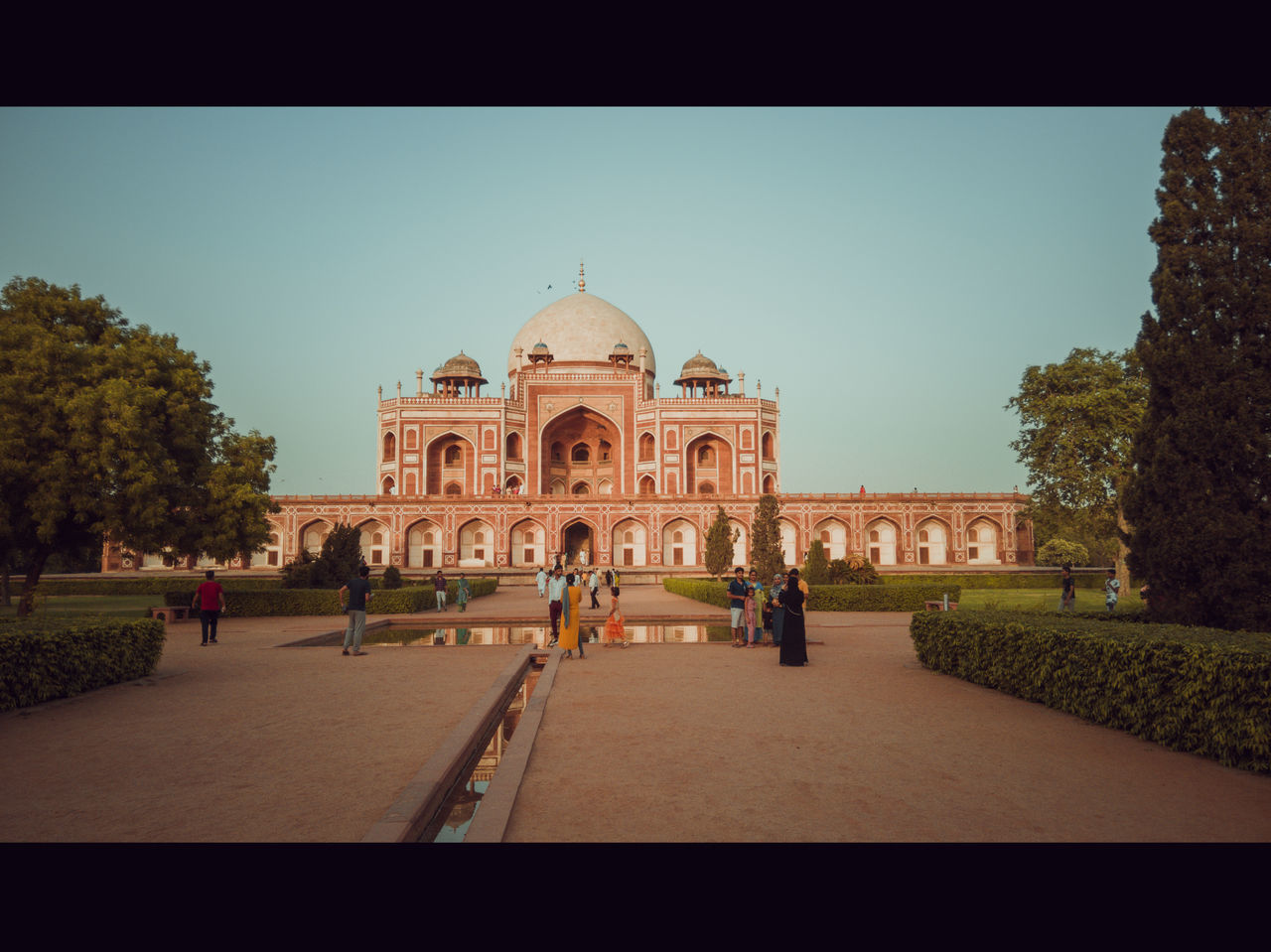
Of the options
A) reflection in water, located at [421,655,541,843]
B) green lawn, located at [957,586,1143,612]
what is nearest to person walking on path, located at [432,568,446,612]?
green lawn, located at [957,586,1143,612]

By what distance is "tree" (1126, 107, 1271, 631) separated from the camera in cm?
879

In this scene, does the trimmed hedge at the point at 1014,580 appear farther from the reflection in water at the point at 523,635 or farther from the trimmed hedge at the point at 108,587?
the trimmed hedge at the point at 108,587

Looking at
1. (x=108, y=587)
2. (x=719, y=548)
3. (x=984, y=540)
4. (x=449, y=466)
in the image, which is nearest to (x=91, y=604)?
(x=108, y=587)

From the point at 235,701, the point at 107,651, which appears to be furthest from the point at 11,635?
the point at 235,701

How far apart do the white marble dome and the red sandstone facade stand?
3.7 inches

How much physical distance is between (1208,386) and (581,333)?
42.7 m

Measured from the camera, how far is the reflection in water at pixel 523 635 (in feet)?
44.4

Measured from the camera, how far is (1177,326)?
9.69 metres

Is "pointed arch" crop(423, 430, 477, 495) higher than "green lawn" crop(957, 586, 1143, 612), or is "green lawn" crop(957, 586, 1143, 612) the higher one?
"pointed arch" crop(423, 430, 477, 495)

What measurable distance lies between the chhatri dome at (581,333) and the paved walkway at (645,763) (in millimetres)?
41222

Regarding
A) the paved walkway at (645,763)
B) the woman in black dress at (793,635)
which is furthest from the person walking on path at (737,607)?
the paved walkway at (645,763)

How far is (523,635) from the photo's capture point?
14805mm

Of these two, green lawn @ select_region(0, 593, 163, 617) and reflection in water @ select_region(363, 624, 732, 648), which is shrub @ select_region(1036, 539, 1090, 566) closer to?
reflection in water @ select_region(363, 624, 732, 648)
